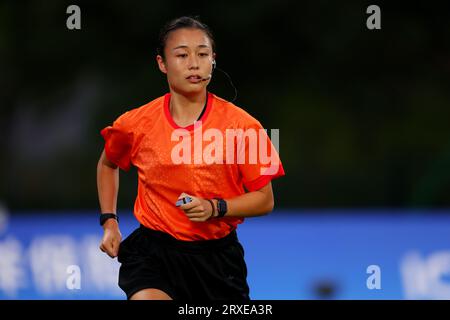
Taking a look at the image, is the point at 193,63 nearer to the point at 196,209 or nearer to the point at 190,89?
the point at 190,89

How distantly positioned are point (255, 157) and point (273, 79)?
5855 mm

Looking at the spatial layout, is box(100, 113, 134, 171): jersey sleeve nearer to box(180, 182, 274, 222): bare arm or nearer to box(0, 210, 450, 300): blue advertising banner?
box(180, 182, 274, 222): bare arm

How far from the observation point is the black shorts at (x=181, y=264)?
512 centimetres

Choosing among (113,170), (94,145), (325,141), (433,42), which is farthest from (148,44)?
(113,170)

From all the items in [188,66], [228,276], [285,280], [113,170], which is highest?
[188,66]

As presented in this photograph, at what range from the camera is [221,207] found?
16.0 ft

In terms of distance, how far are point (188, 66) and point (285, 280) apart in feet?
12.8

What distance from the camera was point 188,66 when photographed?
16.4 ft

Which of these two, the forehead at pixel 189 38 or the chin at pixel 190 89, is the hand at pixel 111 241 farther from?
the forehead at pixel 189 38

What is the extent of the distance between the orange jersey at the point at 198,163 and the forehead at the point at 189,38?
31 centimetres

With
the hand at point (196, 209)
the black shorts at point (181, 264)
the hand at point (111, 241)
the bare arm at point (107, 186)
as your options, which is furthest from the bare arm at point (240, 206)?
the bare arm at point (107, 186)

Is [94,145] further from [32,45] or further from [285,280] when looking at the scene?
[285,280]

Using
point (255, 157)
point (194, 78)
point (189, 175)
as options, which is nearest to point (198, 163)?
point (189, 175)

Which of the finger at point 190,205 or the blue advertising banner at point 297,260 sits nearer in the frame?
the finger at point 190,205
